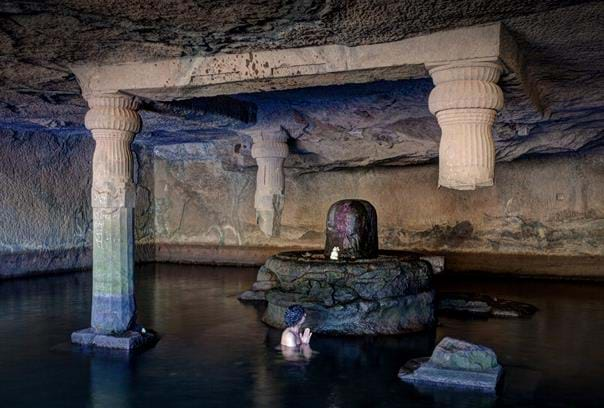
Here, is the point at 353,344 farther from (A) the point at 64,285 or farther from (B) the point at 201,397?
(A) the point at 64,285

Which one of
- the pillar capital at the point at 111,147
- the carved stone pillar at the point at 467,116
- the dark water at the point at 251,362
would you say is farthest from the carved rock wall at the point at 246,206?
the carved stone pillar at the point at 467,116

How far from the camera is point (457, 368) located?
5152 mm

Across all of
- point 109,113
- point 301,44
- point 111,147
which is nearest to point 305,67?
point 301,44

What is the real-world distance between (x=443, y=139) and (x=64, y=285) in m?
8.05

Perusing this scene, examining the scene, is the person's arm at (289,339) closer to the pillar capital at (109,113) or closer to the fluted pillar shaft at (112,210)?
the fluted pillar shaft at (112,210)

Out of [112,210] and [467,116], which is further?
[112,210]

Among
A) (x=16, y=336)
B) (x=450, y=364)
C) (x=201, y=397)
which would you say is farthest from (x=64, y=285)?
(x=450, y=364)

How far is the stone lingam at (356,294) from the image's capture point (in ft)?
23.2

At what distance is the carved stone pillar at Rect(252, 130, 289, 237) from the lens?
30.6ft

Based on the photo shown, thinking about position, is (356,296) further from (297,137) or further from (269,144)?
(297,137)

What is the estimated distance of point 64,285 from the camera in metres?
10.7

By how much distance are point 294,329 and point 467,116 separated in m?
2.80

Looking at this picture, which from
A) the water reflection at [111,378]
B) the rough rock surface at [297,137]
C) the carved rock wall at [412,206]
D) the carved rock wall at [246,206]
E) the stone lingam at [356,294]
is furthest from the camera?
the carved rock wall at [412,206]

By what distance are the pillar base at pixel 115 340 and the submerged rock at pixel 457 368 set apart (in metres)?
2.70
